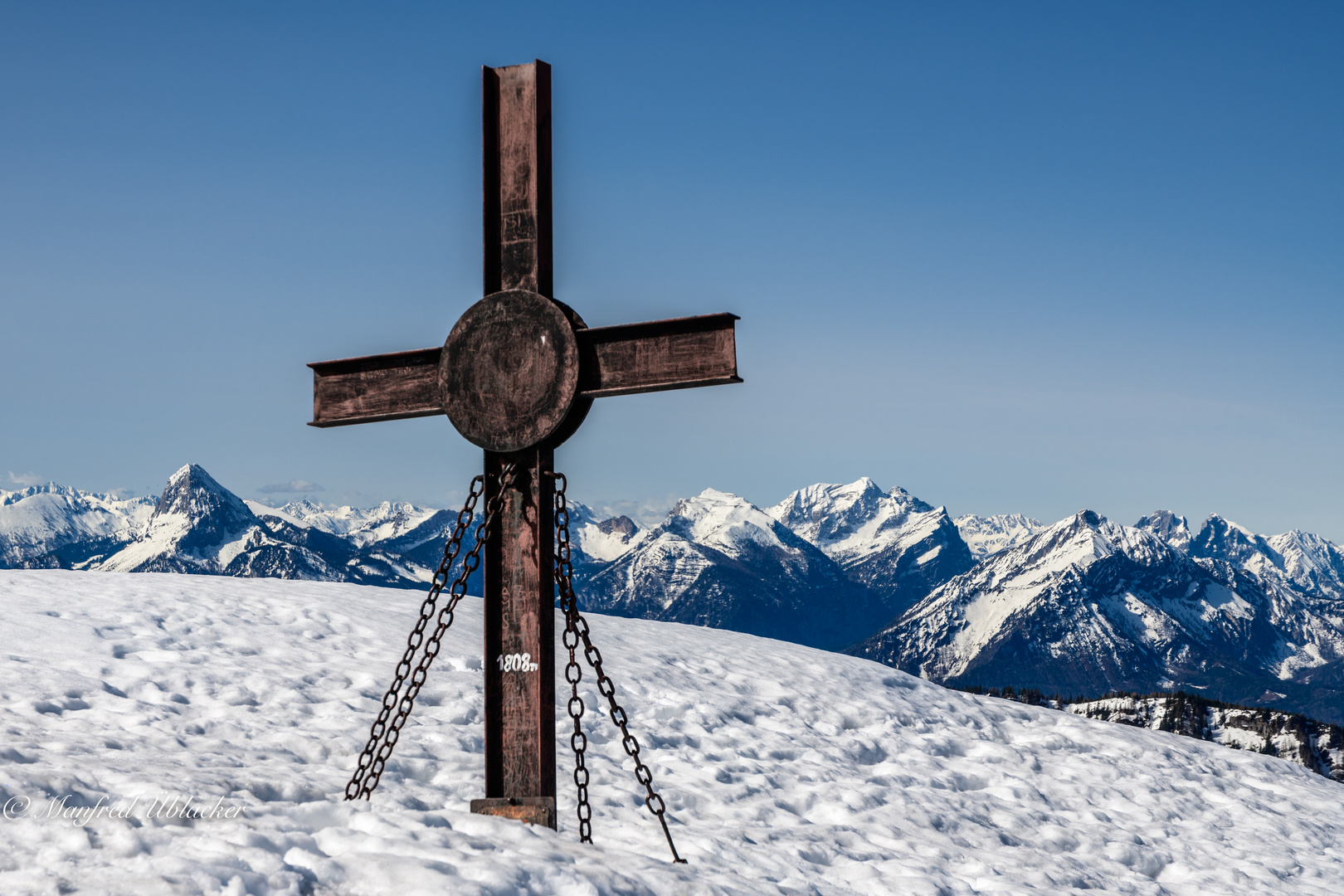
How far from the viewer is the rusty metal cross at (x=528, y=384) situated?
25.8 ft

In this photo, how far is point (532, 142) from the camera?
8578 mm

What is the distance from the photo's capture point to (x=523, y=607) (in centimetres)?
811

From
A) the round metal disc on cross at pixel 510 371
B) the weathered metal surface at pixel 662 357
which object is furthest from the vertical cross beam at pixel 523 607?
the weathered metal surface at pixel 662 357

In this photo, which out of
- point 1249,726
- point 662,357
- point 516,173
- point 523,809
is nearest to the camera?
point 662,357

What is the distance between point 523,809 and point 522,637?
4.01 feet

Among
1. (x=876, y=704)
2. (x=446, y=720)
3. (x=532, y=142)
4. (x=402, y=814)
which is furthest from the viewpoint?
(x=876, y=704)

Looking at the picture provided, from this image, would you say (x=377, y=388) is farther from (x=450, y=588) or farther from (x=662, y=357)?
(x=662, y=357)

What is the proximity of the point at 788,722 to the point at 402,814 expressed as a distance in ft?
26.5

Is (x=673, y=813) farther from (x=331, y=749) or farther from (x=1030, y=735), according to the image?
(x=1030, y=735)

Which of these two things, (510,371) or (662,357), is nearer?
(662,357)

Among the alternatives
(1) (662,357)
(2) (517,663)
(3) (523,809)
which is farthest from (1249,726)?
(1) (662,357)

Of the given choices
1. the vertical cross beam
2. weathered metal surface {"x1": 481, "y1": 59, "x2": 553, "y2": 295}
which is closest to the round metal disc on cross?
the vertical cross beam

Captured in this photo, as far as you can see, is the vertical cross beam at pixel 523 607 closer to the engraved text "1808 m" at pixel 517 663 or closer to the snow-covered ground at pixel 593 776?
the engraved text "1808 m" at pixel 517 663

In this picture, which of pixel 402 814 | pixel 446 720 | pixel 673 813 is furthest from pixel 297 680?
pixel 402 814
